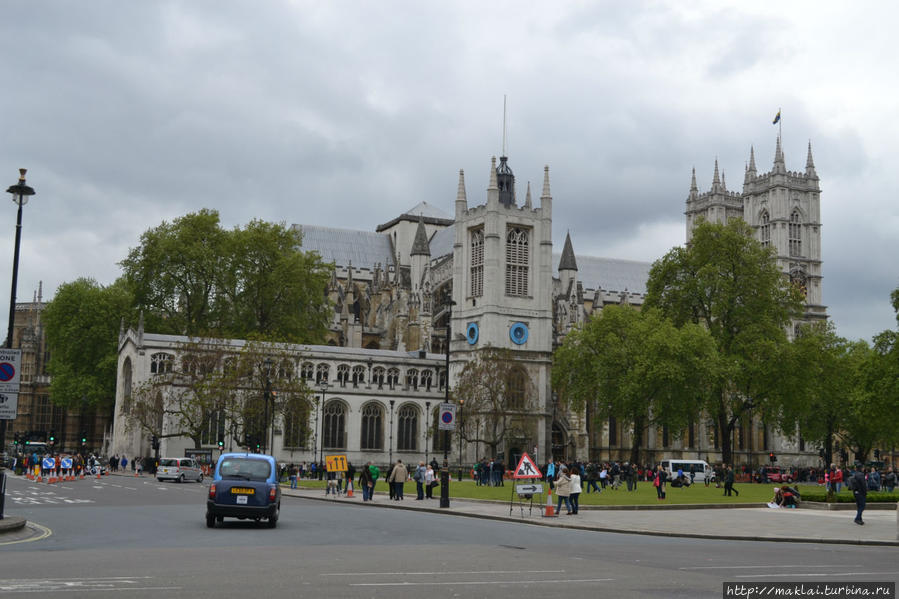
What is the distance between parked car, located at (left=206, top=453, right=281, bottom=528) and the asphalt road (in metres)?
0.46

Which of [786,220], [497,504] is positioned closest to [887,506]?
[497,504]

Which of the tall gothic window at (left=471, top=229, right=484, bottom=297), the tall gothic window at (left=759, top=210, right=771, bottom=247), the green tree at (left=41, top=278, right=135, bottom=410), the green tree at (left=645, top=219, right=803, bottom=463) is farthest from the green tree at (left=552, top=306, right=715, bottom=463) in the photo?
the tall gothic window at (left=759, top=210, right=771, bottom=247)

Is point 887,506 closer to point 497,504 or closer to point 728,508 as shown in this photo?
point 728,508

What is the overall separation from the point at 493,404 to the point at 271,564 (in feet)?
178

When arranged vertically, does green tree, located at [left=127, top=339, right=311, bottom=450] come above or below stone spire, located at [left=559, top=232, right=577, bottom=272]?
below

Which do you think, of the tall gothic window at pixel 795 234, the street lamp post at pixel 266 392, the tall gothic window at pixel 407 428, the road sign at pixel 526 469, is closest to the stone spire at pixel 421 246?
the tall gothic window at pixel 407 428

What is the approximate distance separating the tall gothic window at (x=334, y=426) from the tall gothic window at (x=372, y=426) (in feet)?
5.21

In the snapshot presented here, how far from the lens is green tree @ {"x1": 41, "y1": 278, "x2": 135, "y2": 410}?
82.8 metres

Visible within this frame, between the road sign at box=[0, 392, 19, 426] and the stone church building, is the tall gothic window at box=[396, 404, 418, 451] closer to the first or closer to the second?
the stone church building

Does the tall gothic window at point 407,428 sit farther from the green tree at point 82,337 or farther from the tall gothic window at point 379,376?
the green tree at point 82,337

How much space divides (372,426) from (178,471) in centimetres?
2163

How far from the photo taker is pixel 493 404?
224ft

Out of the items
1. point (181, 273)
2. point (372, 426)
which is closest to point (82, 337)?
point (181, 273)

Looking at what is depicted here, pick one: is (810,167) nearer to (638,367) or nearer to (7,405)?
(638,367)
